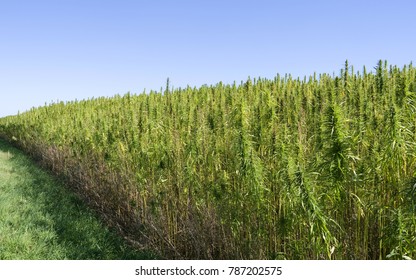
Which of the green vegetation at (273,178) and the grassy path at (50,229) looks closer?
the green vegetation at (273,178)

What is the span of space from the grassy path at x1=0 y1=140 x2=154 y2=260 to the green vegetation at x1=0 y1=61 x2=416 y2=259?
1.16 feet

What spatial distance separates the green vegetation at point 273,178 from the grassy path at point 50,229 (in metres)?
0.35

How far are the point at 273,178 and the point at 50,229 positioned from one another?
4318 millimetres

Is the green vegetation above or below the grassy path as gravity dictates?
above

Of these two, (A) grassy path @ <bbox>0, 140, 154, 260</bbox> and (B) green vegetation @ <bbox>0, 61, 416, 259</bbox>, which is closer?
(B) green vegetation @ <bbox>0, 61, 416, 259</bbox>

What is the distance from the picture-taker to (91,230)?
663 cm

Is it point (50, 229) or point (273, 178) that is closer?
point (273, 178)

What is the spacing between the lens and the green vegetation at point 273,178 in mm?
3070

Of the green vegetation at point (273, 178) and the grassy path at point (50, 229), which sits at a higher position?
the green vegetation at point (273, 178)

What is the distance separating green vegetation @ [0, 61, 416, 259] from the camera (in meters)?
3.07

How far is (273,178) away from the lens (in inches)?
143

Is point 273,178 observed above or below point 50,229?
above

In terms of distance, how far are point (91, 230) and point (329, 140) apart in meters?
4.72
